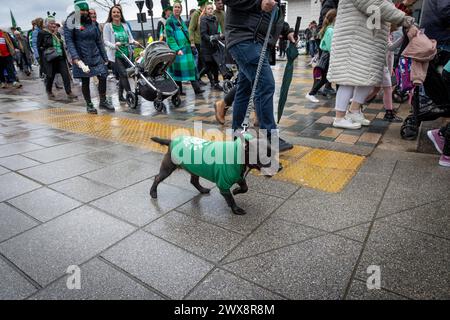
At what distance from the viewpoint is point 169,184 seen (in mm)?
3162

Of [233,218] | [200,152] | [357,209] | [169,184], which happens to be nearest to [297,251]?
[233,218]

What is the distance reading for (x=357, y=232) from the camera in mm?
2232

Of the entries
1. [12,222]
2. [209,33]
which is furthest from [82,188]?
[209,33]

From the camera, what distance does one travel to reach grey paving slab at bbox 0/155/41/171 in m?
3.77

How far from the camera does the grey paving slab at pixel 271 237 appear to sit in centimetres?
209

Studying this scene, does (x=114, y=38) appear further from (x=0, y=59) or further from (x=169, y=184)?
(x=0, y=59)

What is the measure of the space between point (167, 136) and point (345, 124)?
2.59 meters

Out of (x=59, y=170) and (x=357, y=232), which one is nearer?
(x=357, y=232)

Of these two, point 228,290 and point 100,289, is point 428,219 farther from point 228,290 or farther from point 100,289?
point 100,289

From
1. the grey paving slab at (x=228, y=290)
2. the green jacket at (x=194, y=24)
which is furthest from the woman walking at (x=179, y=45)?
the grey paving slab at (x=228, y=290)

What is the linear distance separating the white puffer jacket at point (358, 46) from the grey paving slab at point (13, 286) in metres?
4.10

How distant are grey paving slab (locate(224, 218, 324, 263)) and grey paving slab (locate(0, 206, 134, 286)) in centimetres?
86

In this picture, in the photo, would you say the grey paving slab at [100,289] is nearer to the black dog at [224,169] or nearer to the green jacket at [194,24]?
the black dog at [224,169]

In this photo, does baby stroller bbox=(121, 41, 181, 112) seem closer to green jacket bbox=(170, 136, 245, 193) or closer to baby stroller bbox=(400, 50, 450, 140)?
green jacket bbox=(170, 136, 245, 193)
